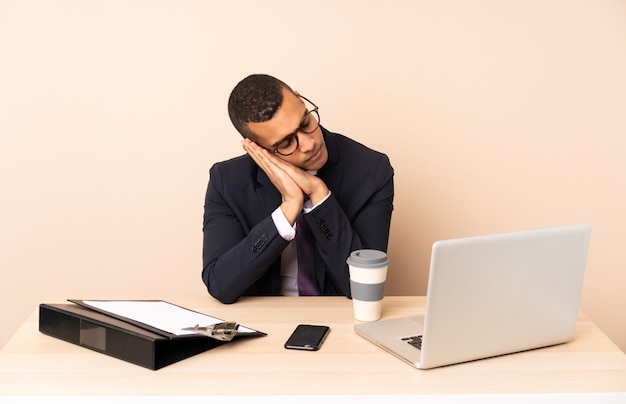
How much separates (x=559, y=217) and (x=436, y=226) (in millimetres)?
506

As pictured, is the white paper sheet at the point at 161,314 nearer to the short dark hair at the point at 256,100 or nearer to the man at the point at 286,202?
the man at the point at 286,202

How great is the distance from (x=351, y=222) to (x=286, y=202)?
0.30m

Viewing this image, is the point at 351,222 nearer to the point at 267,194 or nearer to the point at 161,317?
the point at 267,194

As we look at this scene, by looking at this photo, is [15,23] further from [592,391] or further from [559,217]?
[592,391]

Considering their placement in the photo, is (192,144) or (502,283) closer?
(502,283)

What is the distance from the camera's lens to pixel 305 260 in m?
2.25

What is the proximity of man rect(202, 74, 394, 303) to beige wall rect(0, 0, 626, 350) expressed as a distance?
74cm

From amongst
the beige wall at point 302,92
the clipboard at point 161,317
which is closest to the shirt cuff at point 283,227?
the clipboard at point 161,317

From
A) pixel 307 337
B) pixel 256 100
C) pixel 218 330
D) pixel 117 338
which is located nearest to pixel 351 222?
pixel 256 100

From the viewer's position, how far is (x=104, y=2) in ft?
9.75

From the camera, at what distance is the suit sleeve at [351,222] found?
2.07 metres

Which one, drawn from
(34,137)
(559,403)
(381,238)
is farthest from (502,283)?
(34,137)

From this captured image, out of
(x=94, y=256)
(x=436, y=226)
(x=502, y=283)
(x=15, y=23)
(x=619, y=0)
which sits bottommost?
(x=94, y=256)

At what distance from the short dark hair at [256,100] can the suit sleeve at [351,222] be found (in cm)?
30
